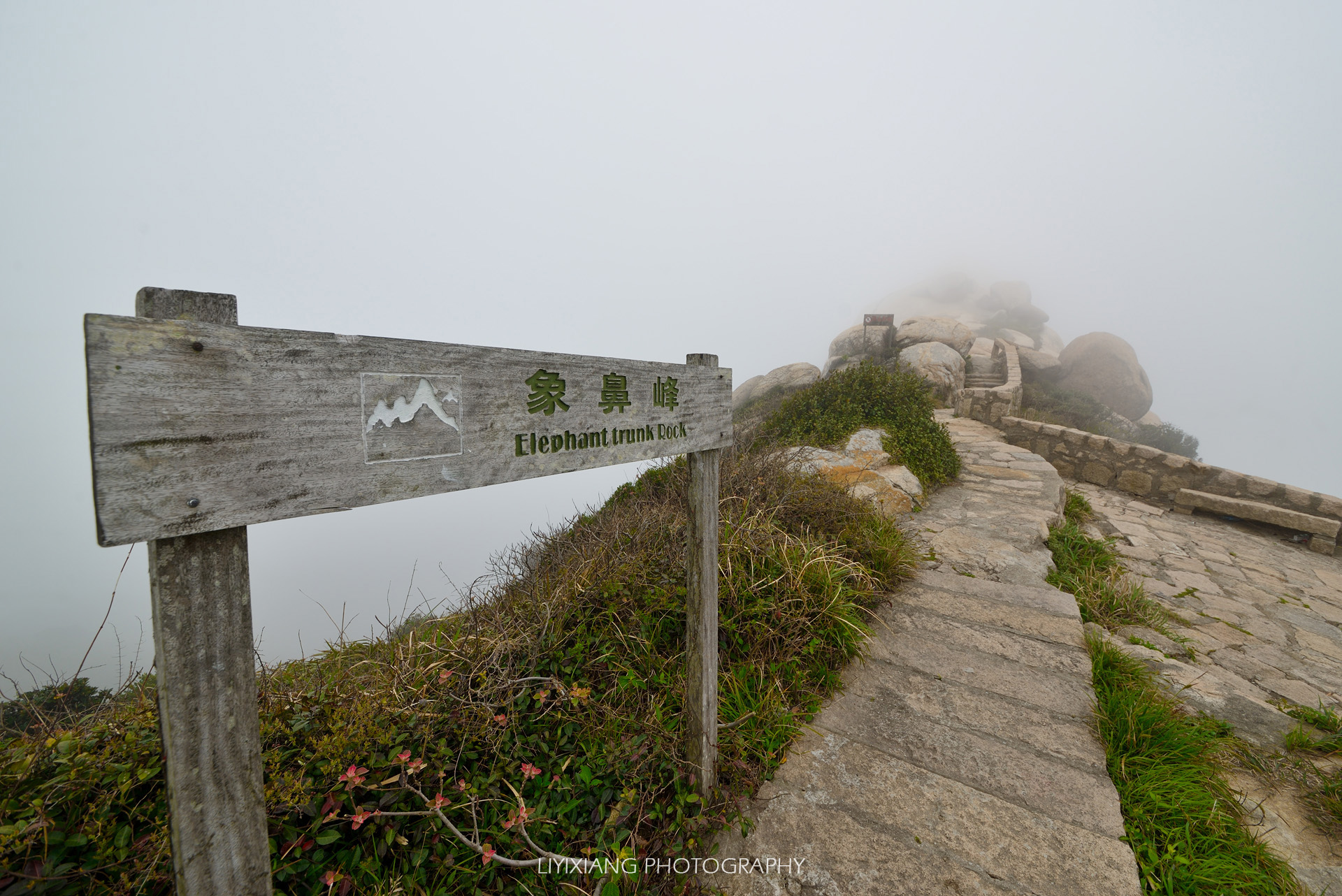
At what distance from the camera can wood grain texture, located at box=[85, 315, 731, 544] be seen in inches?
27.5

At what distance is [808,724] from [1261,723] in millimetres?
2410

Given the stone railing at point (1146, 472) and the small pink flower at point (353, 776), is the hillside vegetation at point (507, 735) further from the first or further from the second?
the stone railing at point (1146, 472)

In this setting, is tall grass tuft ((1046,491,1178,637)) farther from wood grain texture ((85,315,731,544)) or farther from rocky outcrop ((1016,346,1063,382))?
rocky outcrop ((1016,346,1063,382))

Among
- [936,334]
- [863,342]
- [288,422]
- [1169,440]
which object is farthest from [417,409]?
[1169,440]

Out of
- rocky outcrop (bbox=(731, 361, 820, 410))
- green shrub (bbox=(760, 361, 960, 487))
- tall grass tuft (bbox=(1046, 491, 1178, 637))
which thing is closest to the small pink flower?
tall grass tuft (bbox=(1046, 491, 1178, 637))

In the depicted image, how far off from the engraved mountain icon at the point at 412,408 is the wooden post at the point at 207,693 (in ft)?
0.85

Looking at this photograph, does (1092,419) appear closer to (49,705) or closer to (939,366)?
(939,366)

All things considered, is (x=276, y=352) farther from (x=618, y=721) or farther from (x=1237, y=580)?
(x=1237, y=580)

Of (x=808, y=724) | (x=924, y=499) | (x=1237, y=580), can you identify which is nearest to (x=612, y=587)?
(x=808, y=724)

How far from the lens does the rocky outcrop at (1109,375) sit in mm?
20016

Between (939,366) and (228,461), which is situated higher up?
(939,366)

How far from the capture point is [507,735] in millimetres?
2148

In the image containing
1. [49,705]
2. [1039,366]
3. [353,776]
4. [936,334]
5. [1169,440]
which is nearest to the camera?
[353,776]

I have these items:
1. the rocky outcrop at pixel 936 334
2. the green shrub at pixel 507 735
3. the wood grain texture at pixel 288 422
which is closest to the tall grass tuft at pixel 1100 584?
the green shrub at pixel 507 735
